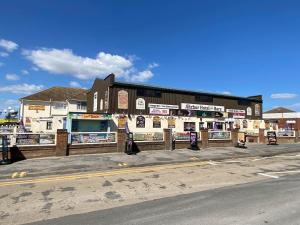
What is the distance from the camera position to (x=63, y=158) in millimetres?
15570

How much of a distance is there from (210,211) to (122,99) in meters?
27.3

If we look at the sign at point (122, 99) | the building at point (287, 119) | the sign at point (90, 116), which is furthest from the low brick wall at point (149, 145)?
the building at point (287, 119)

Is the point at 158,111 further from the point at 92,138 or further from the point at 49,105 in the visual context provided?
the point at 49,105

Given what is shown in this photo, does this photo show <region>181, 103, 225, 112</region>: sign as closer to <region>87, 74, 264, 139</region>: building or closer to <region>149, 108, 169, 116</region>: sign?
<region>87, 74, 264, 139</region>: building

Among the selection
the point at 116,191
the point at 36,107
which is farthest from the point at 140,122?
the point at 36,107

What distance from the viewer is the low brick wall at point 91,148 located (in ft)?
55.9

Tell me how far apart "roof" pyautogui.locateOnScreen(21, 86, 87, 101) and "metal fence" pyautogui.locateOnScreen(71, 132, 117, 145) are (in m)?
33.2

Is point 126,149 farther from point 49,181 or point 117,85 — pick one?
point 117,85

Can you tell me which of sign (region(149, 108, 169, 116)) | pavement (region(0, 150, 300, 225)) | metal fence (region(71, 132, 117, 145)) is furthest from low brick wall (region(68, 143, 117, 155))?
sign (region(149, 108, 169, 116))

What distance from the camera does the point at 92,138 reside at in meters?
18.0

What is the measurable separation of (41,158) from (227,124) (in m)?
30.8

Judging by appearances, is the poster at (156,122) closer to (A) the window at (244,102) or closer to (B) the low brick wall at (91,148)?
(A) the window at (244,102)

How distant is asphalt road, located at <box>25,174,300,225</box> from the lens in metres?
5.86

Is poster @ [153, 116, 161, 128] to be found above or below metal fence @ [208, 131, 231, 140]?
above
